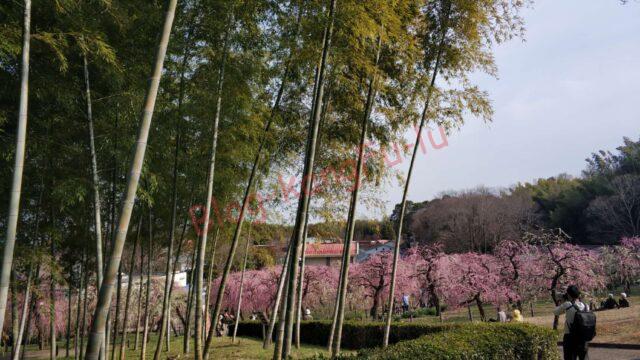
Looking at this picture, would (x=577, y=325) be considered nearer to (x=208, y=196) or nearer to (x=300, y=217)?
(x=300, y=217)

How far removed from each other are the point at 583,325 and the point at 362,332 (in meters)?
8.49

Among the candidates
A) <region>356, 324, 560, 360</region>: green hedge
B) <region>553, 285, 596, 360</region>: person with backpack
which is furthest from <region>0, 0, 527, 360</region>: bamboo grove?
<region>553, 285, 596, 360</region>: person with backpack

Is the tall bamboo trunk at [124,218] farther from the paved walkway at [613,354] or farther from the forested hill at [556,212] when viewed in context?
the forested hill at [556,212]

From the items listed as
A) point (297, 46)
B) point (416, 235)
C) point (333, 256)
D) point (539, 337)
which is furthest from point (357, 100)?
point (416, 235)

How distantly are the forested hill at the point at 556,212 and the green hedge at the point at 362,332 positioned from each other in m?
17.6

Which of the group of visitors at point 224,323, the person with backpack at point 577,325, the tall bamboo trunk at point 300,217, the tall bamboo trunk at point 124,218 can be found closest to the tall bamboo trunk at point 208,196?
the tall bamboo trunk at point 300,217

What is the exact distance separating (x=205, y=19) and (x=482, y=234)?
30570 mm

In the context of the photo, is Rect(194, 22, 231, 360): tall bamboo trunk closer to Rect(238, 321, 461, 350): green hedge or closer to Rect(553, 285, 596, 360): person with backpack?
Rect(553, 285, 596, 360): person with backpack

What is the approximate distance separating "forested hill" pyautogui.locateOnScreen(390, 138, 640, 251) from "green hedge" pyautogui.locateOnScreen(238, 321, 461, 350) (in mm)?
17633

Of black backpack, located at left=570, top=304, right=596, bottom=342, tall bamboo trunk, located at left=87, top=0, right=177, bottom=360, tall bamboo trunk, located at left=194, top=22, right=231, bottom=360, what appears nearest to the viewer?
tall bamboo trunk, located at left=87, top=0, right=177, bottom=360

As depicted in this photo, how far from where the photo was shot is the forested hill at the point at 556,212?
2811 centimetres

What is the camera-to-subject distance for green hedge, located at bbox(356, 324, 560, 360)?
13.1 feet

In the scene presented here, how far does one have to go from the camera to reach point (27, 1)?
3.41 metres

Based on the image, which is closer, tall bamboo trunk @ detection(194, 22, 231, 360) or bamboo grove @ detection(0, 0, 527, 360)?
bamboo grove @ detection(0, 0, 527, 360)
